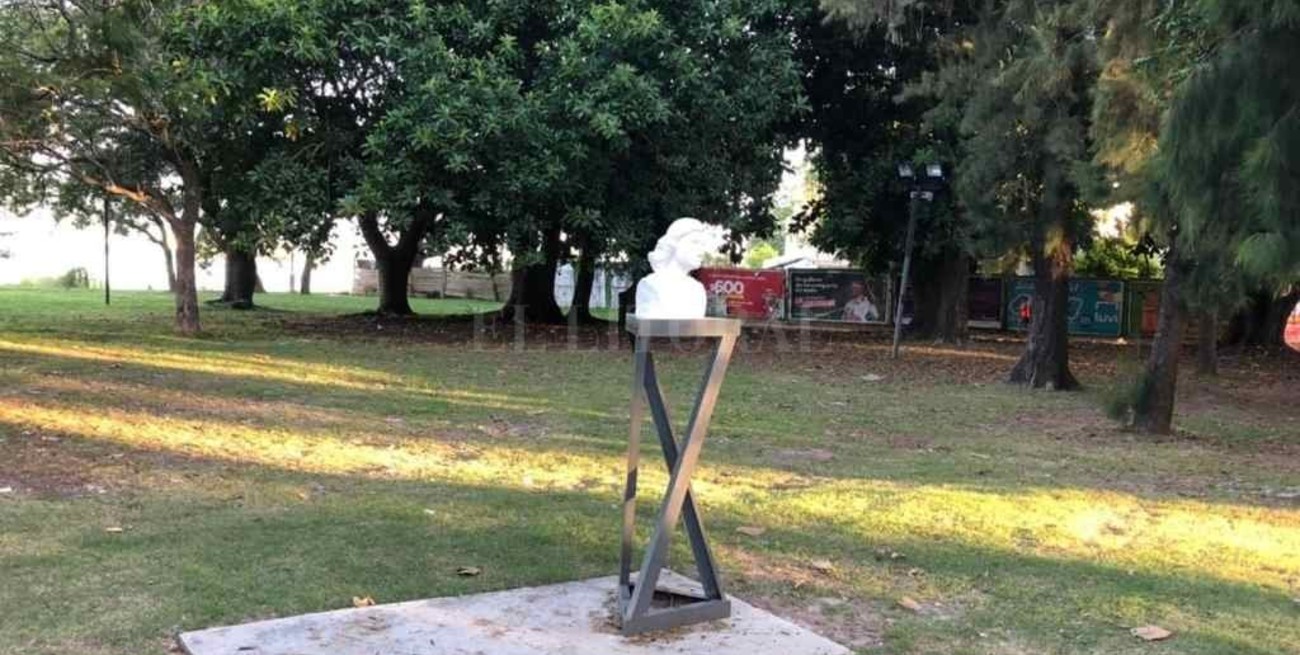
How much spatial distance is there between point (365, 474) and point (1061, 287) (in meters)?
10.9

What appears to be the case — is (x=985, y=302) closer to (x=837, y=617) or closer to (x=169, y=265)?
(x=837, y=617)

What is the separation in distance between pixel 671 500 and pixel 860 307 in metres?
26.9

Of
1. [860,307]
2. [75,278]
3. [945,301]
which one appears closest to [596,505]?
[945,301]

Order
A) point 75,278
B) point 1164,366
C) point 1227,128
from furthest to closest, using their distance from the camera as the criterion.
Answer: point 75,278 → point 1164,366 → point 1227,128

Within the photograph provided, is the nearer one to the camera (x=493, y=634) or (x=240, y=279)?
(x=493, y=634)

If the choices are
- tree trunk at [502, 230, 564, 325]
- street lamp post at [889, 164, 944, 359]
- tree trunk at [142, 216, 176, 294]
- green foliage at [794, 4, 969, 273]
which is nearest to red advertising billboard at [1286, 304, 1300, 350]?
green foliage at [794, 4, 969, 273]

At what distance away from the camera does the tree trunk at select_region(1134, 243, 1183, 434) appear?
34.6ft

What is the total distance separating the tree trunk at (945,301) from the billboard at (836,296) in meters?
5.97

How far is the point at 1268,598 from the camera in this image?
17.1 ft

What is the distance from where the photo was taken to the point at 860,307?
3091cm

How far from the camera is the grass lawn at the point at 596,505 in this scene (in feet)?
15.8

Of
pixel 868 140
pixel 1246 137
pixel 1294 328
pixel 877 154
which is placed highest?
pixel 868 140

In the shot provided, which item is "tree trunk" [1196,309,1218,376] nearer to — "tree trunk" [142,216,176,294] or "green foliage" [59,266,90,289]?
"tree trunk" [142,216,176,294]

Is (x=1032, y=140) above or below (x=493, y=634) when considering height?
above
